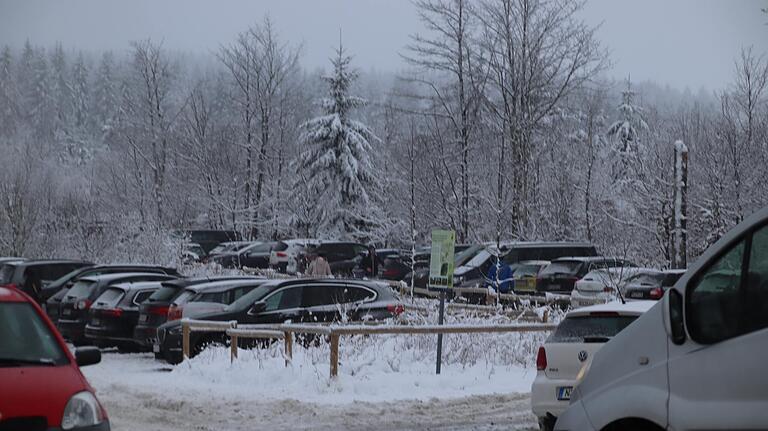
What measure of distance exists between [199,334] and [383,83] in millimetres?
177988

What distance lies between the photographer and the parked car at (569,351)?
10.1m

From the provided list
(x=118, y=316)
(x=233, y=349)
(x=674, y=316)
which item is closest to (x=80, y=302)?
(x=118, y=316)

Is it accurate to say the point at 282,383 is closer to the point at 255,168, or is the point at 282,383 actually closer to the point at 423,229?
the point at 423,229

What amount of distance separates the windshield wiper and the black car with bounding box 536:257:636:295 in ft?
73.1

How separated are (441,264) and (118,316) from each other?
25.6ft

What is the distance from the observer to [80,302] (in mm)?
21078

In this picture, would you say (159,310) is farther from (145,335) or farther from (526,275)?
(526,275)

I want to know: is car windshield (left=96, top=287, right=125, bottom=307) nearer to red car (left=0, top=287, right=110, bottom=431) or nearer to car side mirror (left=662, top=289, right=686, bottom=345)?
red car (left=0, top=287, right=110, bottom=431)

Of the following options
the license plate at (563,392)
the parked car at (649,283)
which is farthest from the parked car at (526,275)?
the license plate at (563,392)

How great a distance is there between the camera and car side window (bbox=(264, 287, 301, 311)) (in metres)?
17.7

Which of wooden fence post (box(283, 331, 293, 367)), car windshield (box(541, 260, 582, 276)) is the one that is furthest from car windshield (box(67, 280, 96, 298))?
car windshield (box(541, 260, 582, 276))

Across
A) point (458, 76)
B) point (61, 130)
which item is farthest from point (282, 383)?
point (61, 130)

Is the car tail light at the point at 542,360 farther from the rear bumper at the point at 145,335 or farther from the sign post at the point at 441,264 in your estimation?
the rear bumper at the point at 145,335

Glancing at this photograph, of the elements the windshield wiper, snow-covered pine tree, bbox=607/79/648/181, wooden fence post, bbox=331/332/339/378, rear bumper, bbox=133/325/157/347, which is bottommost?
rear bumper, bbox=133/325/157/347
